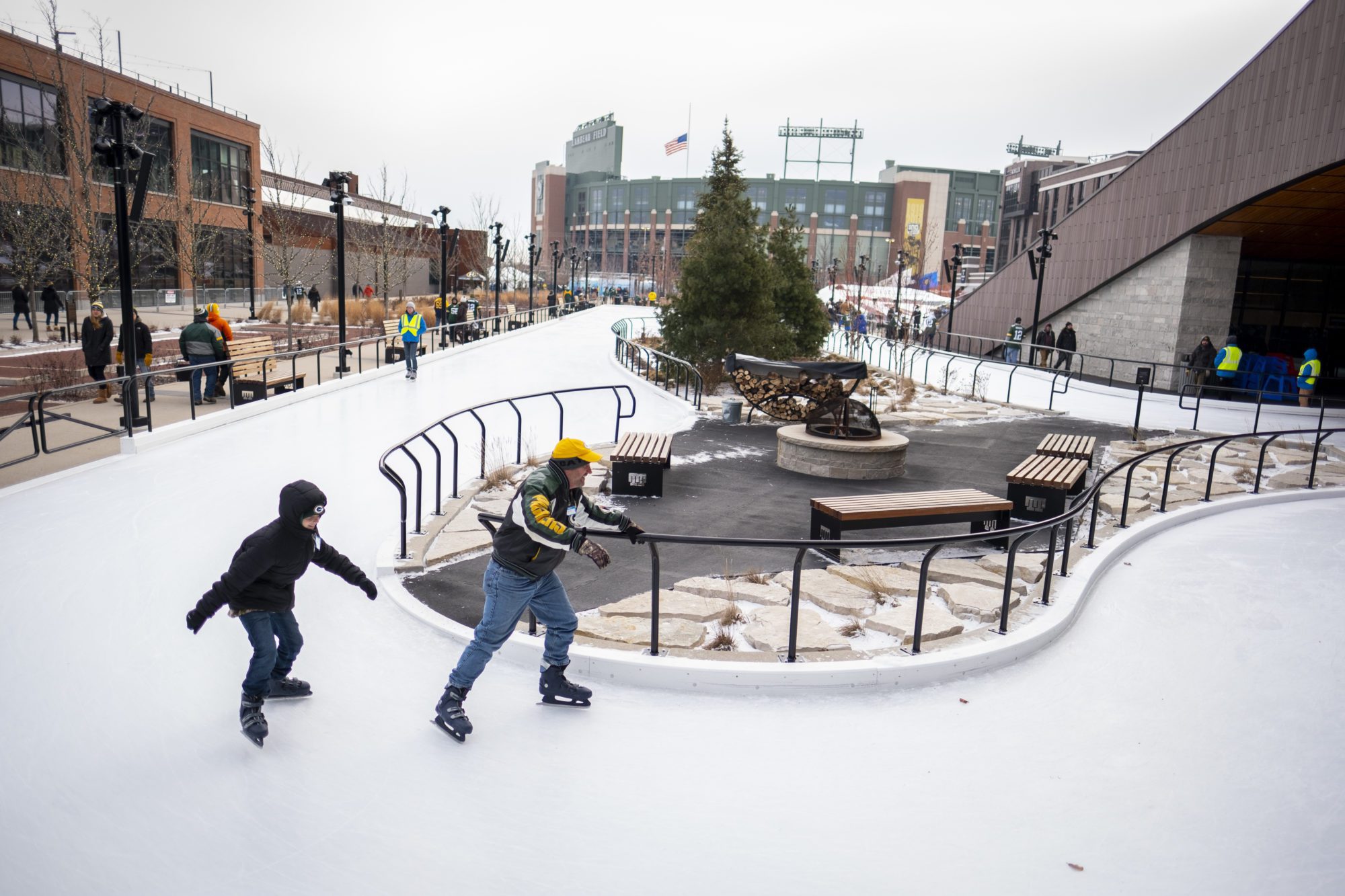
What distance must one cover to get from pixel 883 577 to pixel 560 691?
335cm

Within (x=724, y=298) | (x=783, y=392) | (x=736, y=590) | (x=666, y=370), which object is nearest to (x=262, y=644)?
(x=736, y=590)

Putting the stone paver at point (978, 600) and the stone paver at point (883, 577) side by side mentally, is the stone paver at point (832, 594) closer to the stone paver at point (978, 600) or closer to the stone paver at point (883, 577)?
the stone paver at point (883, 577)

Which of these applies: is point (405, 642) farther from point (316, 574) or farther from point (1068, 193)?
→ point (1068, 193)

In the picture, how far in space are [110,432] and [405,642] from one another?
7.48 meters

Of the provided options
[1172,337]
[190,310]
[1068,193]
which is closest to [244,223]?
[190,310]

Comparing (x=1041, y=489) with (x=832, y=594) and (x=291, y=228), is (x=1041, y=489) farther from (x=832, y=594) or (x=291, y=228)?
(x=291, y=228)

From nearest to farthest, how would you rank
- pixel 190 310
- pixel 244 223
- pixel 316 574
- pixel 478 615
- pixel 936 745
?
pixel 936 745 < pixel 478 615 < pixel 316 574 < pixel 190 310 < pixel 244 223

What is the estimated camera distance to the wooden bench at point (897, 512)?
7992 millimetres

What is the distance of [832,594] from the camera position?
690 cm

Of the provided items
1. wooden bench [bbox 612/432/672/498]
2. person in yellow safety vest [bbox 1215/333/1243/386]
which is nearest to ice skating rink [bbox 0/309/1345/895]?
wooden bench [bbox 612/432/672/498]

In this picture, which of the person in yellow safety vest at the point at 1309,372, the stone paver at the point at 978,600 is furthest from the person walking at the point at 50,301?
the person in yellow safety vest at the point at 1309,372

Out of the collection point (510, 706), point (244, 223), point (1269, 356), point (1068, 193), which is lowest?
point (510, 706)

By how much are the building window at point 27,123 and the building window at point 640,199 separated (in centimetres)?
9707

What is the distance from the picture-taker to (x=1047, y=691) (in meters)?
5.47
